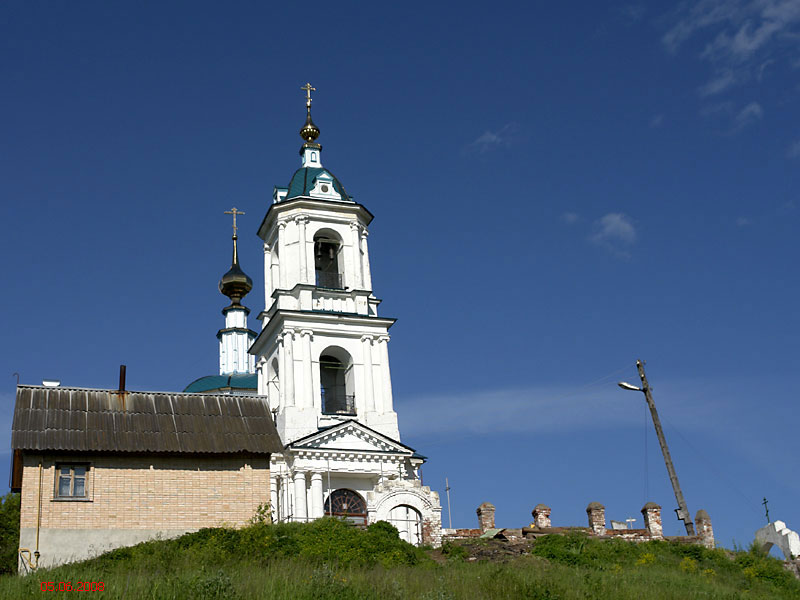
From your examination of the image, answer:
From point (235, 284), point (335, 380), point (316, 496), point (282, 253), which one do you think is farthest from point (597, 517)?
point (235, 284)

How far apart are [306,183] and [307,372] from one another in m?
8.60

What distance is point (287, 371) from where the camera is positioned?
36.6 metres

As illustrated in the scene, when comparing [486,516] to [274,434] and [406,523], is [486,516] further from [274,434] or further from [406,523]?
[274,434]

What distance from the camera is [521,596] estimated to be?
66.7 feet

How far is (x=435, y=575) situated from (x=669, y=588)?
17.4 ft

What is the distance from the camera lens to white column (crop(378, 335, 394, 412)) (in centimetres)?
3738

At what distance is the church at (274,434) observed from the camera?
27.9 m

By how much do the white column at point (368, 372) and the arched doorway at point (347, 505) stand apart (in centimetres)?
334

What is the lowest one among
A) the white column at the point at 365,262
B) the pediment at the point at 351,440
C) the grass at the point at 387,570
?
the grass at the point at 387,570

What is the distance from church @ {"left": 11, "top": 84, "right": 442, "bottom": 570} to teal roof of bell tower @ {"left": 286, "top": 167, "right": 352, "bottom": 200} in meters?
0.07

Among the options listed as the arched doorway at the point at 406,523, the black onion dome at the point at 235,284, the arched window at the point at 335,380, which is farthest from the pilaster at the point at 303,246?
the black onion dome at the point at 235,284

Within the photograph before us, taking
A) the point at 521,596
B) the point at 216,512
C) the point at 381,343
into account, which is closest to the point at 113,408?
the point at 216,512

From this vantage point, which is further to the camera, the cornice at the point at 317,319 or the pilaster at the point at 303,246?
the pilaster at the point at 303,246

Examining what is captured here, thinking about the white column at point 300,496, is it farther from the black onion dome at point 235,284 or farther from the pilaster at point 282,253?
the black onion dome at point 235,284
